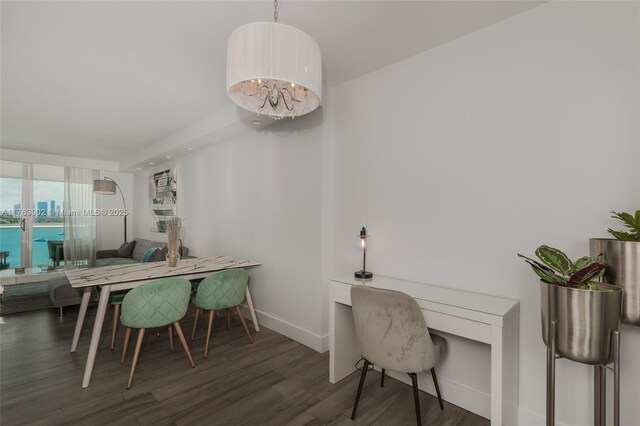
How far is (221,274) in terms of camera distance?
9.31 ft

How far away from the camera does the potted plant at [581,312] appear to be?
122cm

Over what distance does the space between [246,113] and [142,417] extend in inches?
108

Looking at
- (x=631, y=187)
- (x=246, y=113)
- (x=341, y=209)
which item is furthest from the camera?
(x=246, y=113)

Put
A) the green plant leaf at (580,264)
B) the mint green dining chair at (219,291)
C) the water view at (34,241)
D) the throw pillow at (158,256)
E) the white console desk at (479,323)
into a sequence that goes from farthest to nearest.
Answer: the water view at (34,241)
the throw pillow at (158,256)
the mint green dining chair at (219,291)
the white console desk at (479,323)
the green plant leaf at (580,264)

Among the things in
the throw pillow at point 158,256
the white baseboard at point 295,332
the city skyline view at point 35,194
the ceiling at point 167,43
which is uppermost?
the ceiling at point 167,43

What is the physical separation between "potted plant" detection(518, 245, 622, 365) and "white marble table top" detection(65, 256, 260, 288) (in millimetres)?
2713

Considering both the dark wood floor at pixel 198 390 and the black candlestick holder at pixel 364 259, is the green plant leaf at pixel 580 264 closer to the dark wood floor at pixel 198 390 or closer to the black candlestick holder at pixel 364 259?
the dark wood floor at pixel 198 390

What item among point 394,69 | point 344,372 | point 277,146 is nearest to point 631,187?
point 394,69

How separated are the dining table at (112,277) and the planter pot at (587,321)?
109 inches

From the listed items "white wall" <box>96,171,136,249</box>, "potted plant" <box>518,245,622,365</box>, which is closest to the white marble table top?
"potted plant" <box>518,245,622,365</box>

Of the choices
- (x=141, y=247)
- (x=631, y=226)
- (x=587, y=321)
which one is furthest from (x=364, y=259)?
(x=141, y=247)

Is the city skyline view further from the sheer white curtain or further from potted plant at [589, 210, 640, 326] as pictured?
potted plant at [589, 210, 640, 326]

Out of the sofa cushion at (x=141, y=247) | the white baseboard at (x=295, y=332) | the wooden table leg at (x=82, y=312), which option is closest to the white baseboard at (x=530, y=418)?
the white baseboard at (x=295, y=332)

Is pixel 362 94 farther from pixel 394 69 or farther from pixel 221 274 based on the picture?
pixel 221 274
